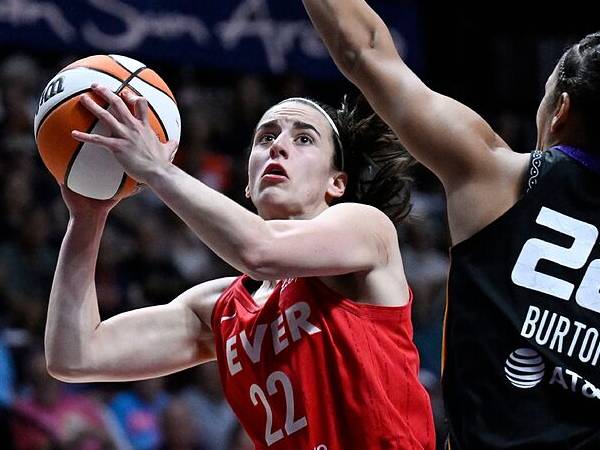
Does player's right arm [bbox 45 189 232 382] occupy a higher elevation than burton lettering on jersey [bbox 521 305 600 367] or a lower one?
lower

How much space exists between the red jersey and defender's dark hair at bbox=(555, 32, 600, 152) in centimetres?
93

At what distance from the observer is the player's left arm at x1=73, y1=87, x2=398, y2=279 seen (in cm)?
274

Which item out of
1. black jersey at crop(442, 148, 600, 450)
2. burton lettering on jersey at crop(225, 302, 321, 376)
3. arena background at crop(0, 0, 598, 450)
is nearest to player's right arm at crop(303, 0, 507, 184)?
black jersey at crop(442, 148, 600, 450)

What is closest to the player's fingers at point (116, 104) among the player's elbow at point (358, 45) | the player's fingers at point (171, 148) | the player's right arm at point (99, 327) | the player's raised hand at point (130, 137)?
the player's raised hand at point (130, 137)

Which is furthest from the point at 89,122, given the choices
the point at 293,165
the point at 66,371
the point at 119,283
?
the point at 119,283

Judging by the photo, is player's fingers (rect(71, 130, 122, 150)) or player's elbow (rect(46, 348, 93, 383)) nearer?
player's fingers (rect(71, 130, 122, 150))

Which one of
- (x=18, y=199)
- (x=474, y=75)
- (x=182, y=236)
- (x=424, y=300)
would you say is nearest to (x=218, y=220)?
(x=18, y=199)

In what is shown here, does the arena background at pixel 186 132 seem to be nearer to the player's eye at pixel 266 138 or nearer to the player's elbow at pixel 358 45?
the player's eye at pixel 266 138

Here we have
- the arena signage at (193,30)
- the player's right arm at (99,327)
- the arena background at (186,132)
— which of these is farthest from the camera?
the arena signage at (193,30)

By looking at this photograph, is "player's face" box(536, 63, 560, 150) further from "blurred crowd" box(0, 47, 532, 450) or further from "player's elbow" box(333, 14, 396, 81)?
"blurred crowd" box(0, 47, 532, 450)

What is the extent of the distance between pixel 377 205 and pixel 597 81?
1281mm

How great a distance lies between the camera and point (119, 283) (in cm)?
695

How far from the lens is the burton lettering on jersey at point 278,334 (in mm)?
3205

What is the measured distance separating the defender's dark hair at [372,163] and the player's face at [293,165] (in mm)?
77
